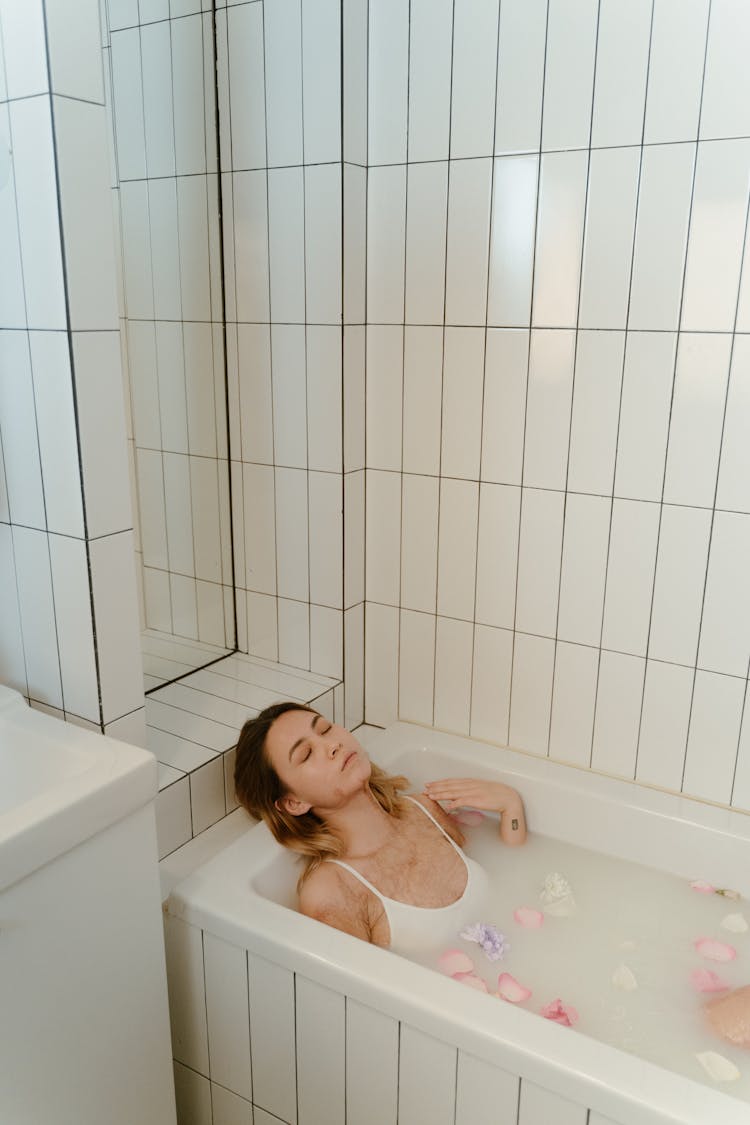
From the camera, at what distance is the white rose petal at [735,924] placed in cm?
158

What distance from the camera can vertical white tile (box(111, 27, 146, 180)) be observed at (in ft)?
5.70

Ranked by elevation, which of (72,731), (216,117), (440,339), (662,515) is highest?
(216,117)

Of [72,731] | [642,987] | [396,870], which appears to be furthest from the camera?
[396,870]

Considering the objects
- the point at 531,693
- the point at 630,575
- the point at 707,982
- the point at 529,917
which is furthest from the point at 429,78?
the point at 707,982

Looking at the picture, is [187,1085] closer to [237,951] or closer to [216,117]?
[237,951]

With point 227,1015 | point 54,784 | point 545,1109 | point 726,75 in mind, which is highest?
point 726,75

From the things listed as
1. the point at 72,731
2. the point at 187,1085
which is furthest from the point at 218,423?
the point at 187,1085

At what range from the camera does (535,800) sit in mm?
1822

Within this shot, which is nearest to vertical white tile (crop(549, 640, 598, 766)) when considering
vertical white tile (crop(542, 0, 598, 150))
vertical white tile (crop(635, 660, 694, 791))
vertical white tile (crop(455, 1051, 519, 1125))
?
vertical white tile (crop(635, 660, 694, 791))

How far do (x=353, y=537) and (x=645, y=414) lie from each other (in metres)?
0.68

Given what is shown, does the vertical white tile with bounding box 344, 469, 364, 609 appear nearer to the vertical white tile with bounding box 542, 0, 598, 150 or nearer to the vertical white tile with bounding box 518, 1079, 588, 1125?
the vertical white tile with bounding box 542, 0, 598, 150

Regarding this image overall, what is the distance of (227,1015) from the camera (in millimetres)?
1445

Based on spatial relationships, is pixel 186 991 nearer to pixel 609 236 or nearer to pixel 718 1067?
pixel 718 1067

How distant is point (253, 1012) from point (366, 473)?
1095 millimetres
